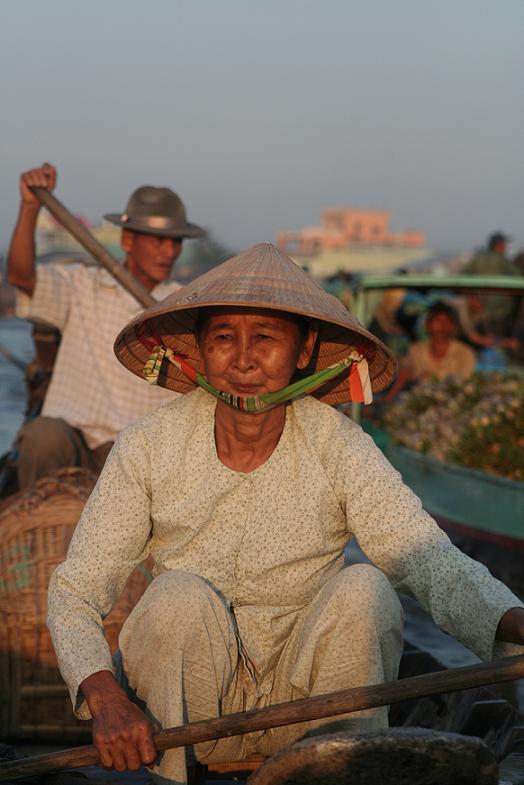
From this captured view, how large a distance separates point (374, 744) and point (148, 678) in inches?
26.3

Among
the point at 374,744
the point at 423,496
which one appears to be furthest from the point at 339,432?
the point at 423,496

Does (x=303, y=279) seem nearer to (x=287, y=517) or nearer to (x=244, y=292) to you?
(x=244, y=292)

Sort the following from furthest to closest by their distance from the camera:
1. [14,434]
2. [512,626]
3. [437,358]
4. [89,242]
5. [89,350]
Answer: [14,434], [437,358], [89,350], [89,242], [512,626]

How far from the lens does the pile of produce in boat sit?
638 centimetres

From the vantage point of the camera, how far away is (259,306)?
2453mm

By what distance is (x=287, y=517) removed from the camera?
2.67 m

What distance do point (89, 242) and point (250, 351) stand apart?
196 centimetres

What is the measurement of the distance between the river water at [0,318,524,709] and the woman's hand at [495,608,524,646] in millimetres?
1195

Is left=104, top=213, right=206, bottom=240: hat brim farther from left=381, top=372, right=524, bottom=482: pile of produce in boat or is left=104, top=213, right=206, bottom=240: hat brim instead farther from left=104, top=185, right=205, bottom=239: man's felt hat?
left=381, top=372, right=524, bottom=482: pile of produce in boat

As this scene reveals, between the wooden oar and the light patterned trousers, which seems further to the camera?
the light patterned trousers

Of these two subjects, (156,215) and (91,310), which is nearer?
(91,310)

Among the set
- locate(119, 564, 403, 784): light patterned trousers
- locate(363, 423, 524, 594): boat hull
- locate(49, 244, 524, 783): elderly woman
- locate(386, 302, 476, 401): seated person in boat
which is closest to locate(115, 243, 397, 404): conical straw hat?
locate(49, 244, 524, 783): elderly woman

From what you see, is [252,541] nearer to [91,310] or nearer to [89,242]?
[89,242]

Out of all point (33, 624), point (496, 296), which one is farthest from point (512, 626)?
point (496, 296)
